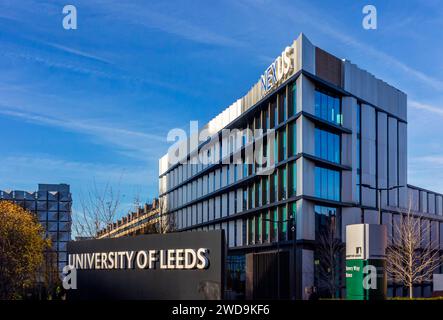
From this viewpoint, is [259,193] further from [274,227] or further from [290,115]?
[290,115]

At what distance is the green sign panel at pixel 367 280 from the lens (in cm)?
2356

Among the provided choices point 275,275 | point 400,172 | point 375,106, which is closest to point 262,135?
point 375,106

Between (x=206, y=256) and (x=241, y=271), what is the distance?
40278mm

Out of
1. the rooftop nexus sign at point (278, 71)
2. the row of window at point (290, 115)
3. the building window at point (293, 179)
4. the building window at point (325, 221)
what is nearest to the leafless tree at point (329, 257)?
the building window at point (325, 221)

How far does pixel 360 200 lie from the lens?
5309 centimetres

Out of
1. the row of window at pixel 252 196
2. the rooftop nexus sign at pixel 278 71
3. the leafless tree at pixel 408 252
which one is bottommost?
the leafless tree at pixel 408 252

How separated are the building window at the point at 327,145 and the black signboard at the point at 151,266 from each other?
2702cm

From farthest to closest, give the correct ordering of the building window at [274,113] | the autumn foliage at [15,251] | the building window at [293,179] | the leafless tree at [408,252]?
the building window at [274,113] < the building window at [293,179] < the leafless tree at [408,252] < the autumn foliage at [15,251]

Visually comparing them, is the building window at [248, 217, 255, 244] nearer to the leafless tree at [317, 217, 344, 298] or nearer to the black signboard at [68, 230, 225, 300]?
the leafless tree at [317, 217, 344, 298]

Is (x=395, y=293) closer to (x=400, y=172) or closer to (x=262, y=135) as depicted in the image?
(x=400, y=172)

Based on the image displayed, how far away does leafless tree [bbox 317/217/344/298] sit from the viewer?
158 ft

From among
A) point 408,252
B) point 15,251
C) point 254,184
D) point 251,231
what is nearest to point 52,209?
point 251,231

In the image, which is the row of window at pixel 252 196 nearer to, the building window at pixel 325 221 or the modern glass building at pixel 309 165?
the modern glass building at pixel 309 165

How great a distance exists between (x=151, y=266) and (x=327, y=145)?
1218 inches
